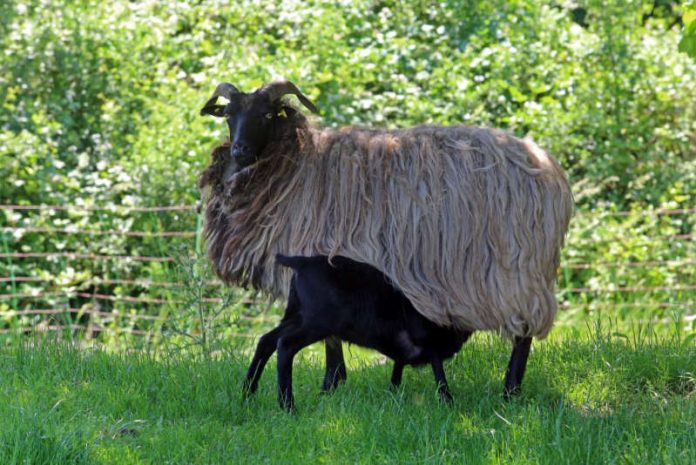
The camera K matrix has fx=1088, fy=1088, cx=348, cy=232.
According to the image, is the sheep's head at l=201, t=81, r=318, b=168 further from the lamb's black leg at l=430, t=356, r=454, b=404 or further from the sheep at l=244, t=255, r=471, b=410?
the lamb's black leg at l=430, t=356, r=454, b=404

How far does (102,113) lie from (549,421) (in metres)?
7.65

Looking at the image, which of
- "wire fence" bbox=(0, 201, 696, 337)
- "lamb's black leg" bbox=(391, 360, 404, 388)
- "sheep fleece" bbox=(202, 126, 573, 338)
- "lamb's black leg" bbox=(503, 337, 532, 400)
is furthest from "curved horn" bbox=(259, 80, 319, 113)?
"wire fence" bbox=(0, 201, 696, 337)

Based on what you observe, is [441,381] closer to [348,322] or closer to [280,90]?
[348,322]

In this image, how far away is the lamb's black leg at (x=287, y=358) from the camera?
17.2ft

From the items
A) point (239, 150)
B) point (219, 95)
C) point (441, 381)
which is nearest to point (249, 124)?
→ point (239, 150)

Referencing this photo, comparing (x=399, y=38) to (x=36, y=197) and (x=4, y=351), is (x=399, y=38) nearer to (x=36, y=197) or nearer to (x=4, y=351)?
(x=36, y=197)

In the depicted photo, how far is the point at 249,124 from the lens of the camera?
608 cm

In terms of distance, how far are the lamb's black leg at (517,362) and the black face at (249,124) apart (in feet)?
5.88

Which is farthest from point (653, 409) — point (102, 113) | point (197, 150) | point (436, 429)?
point (102, 113)

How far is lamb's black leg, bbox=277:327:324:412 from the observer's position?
5238mm

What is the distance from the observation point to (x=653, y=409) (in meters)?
5.10

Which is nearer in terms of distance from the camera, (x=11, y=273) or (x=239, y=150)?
(x=239, y=150)

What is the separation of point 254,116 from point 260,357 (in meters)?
1.45

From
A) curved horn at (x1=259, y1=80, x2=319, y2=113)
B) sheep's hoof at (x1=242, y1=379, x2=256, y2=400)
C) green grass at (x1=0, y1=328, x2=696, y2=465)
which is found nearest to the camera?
green grass at (x1=0, y1=328, x2=696, y2=465)
